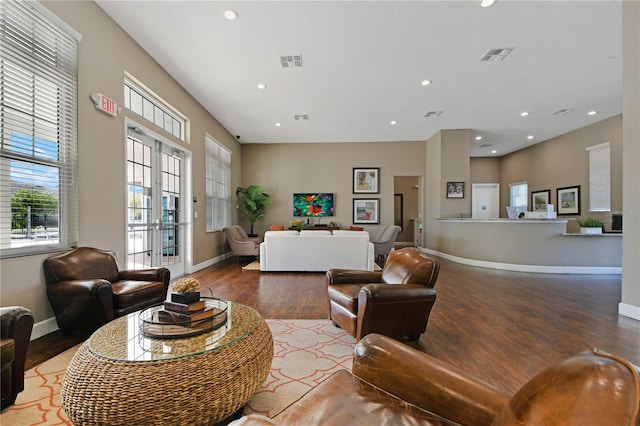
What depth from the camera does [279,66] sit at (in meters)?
4.29

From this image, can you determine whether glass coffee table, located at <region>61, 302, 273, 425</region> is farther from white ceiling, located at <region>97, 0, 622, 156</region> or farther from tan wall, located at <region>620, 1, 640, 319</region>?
tan wall, located at <region>620, 1, 640, 319</region>

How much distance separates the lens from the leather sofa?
0.55 metres

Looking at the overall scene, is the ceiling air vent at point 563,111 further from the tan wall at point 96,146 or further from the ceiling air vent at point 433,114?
the tan wall at point 96,146

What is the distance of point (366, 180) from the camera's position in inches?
338

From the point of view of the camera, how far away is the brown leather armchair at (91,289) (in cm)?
235

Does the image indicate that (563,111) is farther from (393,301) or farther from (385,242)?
(393,301)

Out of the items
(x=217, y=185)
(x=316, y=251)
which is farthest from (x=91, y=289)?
(x=217, y=185)

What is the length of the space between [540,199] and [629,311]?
6456 millimetres

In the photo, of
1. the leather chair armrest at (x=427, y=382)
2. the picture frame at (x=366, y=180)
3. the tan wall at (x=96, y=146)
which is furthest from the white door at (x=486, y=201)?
the tan wall at (x=96, y=146)

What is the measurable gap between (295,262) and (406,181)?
702cm

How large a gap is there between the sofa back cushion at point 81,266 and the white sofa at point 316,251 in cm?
278

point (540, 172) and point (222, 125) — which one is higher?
point (222, 125)

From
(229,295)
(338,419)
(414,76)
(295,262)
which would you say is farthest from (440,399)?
(414,76)

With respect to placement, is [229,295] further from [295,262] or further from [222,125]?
[222,125]
